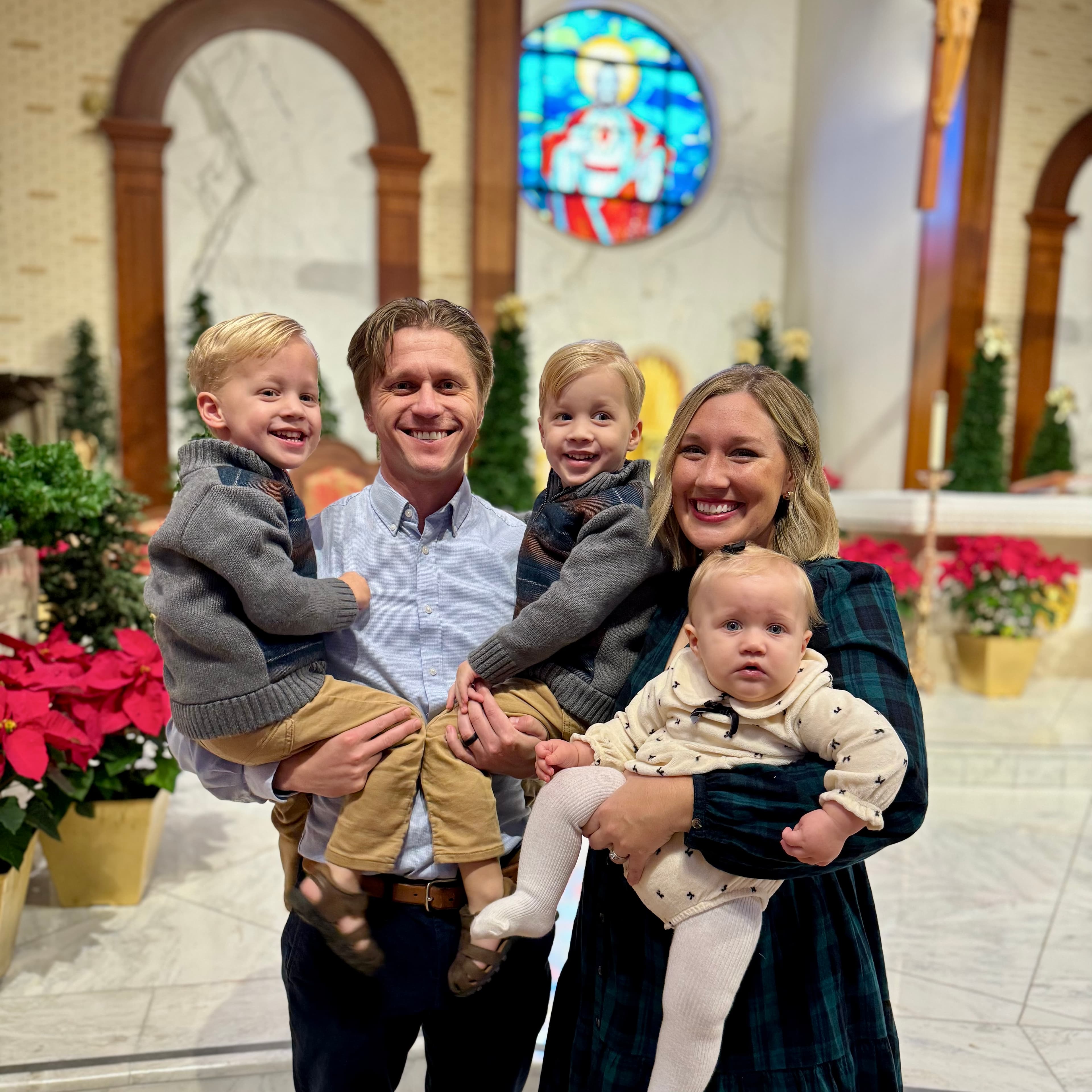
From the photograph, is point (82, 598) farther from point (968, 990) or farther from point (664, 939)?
point (968, 990)

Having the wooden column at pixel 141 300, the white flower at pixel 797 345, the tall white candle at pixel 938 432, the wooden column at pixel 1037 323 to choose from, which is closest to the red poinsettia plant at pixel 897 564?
the tall white candle at pixel 938 432

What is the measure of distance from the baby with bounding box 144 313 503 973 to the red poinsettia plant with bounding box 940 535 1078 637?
15.8ft

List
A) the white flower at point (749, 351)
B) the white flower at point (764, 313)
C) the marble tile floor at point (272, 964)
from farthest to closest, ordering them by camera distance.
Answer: the white flower at point (764, 313) < the white flower at point (749, 351) < the marble tile floor at point (272, 964)

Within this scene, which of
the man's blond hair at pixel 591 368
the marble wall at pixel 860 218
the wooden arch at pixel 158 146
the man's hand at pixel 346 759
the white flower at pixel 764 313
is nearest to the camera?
the man's hand at pixel 346 759

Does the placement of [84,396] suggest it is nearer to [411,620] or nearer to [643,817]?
[411,620]

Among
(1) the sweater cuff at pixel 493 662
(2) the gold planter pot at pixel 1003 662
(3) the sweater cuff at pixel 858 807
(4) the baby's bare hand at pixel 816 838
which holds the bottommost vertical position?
(2) the gold planter pot at pixel 1003 662

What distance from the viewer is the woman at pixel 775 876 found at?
1295 millimetres

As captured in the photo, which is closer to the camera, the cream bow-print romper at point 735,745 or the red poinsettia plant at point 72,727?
the cream bow-print romper at point 735,745

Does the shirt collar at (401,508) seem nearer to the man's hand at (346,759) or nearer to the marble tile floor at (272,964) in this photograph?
the man's hand at (346,759)

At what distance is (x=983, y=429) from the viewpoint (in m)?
8.37

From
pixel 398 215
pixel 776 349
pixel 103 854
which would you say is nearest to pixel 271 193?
pixel 398 215

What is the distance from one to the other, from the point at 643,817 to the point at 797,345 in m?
9.53

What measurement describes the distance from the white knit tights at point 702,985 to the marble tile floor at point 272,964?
1.18 meters

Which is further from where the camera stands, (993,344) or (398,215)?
(398,215)
